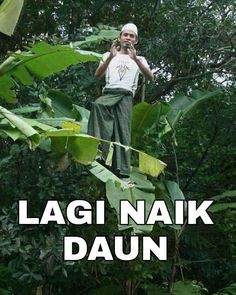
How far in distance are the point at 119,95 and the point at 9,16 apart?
0.73 meters

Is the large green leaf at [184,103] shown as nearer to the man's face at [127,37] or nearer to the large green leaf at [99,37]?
the large green leaf at [99,37]

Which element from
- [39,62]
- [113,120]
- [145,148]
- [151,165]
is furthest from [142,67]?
[145,148]

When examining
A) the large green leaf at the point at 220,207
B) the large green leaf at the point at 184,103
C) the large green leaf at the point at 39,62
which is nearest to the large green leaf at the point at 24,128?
the large green leaf at the point at 39,62

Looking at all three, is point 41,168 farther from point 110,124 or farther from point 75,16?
point 75,16

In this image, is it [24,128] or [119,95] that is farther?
[119,95]

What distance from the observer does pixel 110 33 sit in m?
4.74

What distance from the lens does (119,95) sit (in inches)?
137

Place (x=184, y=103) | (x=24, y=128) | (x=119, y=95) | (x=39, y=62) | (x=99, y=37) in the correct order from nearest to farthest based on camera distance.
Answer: (x=24, y=128), (x=119, y=95), (x=39, y=62), (x=99, y=37), (x=184, y=103)

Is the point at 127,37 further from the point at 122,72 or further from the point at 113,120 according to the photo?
the point at 113,120

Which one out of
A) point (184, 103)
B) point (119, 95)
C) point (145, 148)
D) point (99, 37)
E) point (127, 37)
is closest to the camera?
point (127, 37)

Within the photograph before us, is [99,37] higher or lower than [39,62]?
higher

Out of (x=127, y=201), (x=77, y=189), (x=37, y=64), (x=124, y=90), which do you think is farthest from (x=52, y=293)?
(x=124, y=90)

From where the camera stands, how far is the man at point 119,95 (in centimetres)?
338

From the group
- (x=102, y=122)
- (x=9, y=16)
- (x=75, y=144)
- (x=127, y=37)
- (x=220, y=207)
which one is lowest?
(x=220, y=207)
